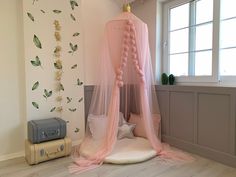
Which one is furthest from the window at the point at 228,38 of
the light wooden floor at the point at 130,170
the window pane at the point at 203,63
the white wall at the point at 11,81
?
the white wall at the point at 11,81

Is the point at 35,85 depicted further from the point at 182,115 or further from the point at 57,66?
the point at 182,115

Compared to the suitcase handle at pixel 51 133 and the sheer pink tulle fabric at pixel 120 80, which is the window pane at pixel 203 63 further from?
the suitcase handle at pixel 51 133

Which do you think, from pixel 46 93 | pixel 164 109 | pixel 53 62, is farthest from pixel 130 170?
pixel 53 62

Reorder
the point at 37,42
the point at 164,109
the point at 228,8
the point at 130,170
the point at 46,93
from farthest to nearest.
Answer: the point at 164,109 → the point at 46,93 → the point at 37,42 → the point at 228,8 → the point at 130,170

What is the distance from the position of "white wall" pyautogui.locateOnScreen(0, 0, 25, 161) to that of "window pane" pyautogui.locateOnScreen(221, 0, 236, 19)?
2.45m

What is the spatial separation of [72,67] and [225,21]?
2.03m

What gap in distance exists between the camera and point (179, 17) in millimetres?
2885

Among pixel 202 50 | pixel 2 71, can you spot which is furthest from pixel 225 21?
pixel 2 71

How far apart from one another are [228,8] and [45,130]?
2568mm

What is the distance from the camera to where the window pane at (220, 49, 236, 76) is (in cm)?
230

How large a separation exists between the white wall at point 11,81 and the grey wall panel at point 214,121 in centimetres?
222

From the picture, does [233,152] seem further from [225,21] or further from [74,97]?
[74,97]

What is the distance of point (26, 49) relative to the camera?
2.37m

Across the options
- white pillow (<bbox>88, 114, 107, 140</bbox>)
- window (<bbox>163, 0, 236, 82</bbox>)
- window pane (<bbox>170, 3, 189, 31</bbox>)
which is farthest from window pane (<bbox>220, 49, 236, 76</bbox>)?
white pillow (<bbox>88, 114, 107, 140</bbox>)
